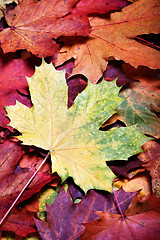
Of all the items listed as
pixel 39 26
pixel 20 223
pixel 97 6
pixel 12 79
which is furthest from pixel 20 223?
pixel 97 6

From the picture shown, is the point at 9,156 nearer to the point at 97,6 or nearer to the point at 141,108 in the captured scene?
the point at 141,108

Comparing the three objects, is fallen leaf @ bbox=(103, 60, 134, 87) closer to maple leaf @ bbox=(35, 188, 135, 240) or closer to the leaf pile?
the leaf pile

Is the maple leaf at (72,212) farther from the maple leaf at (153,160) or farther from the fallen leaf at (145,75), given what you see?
the fallen leaf at (145,75)

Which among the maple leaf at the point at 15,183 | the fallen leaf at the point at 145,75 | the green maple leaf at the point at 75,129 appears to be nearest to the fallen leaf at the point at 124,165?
the green maple leaf at the point at 75,129

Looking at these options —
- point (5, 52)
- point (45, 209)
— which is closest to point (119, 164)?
point (45, 209)

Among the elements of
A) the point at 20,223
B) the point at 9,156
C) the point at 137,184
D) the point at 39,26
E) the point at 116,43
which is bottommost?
the point at 137,184

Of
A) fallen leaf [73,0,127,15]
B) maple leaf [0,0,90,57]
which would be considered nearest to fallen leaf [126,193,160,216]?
maple leaf [0,0,90,57]
